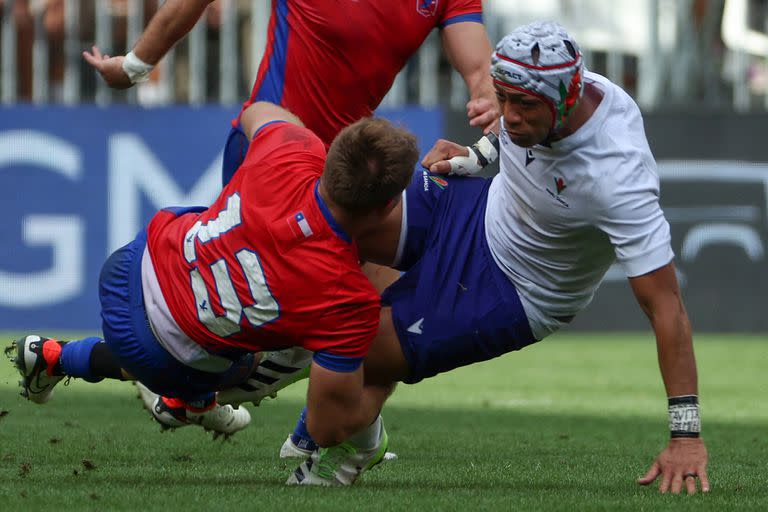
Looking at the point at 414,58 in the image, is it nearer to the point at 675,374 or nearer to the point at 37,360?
the point at 37,360

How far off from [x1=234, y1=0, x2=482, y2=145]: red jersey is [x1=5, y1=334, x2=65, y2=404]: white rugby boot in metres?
1.27

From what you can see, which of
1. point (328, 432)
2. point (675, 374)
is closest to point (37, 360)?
point (328, 432)

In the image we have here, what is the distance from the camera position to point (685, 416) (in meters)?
4.48

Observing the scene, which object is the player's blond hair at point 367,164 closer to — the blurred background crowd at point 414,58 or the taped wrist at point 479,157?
the taped wrist at point 479,157

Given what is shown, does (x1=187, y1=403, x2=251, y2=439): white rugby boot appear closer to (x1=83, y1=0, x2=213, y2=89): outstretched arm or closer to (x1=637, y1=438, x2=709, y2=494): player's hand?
(x1=83, y1=0, x2=213, y2=89): outstretched arm

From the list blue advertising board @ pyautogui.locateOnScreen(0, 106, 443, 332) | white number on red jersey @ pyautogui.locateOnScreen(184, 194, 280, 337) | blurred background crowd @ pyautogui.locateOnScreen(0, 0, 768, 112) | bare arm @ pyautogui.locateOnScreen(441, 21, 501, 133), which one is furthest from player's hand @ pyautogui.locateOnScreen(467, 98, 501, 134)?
blurred background crowd @ pyautogui.locateOnScreen(0, 0, 768, 112)

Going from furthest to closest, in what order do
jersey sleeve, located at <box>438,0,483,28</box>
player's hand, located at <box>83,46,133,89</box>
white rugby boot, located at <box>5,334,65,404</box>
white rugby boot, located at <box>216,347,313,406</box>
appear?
jersey sleeve, located at <box>438,0,483,28</box>, player's hand, located at <box>83,46,133,89</box>, white rugby boot, located at <box>5,334,65,404</box>, white rugby boot, located at <box>216,347,313,406</box>

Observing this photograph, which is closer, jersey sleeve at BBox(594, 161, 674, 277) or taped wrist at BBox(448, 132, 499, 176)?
jersey sleeve at BBox(594, 161, 674, 277)

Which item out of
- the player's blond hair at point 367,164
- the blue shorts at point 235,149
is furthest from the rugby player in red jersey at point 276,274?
the blue shorts at point 235,149

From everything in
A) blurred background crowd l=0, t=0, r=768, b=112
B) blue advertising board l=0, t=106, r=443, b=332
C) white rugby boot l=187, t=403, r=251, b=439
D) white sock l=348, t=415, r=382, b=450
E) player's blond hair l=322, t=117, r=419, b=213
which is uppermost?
player's blond hair l=322, t=117, r=419, b=213

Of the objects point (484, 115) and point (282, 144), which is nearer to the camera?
point (282, 144)

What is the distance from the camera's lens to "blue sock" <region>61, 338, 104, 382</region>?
5.53m

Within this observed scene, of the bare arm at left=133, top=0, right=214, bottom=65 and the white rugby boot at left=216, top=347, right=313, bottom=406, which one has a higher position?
the bare arm at left=133, top=0, right=214, bottom=65

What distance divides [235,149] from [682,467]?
236cm
